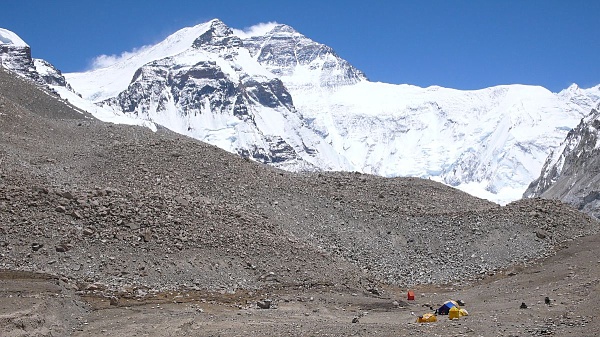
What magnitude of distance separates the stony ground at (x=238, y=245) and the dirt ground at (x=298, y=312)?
0.23ft

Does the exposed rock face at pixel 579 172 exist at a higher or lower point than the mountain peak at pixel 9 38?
lower

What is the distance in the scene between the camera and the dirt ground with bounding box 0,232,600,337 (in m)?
21.2

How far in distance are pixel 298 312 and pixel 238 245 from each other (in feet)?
15.3

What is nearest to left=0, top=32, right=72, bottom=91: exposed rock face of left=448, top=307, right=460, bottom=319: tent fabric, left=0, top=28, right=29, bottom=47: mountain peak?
left=0, top=28, right=29, bottom=47: mountain peak

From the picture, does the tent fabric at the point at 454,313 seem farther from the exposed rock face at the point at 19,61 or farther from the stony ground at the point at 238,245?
the exposed rock face at the point at 19,61

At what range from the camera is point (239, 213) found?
30.9m

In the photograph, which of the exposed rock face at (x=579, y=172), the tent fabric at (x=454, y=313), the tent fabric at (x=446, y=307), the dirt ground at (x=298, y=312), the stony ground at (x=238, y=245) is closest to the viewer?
the dirt ground at (x=298, y=312)

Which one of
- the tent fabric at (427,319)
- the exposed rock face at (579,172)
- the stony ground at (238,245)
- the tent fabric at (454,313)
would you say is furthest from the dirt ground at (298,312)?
the exposed rock face at (579,172)

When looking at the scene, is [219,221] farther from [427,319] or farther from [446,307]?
[427,319]

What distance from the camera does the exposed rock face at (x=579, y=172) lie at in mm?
113062

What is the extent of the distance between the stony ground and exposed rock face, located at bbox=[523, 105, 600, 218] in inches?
3045

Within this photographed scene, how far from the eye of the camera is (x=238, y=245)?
28109mm

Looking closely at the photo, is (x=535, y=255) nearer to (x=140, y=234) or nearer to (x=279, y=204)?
(x=279, y=204)

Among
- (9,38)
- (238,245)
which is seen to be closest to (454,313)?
(238,245)
